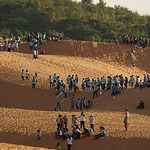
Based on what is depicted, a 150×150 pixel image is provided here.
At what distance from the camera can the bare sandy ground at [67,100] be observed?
3045 cm

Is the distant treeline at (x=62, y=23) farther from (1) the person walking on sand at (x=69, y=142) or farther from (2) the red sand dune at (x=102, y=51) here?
(1) the person walking on sand at (x=69, y=142)

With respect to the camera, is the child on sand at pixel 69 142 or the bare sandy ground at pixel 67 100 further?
the bare sandy ground at pixel 67 100

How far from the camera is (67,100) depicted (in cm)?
4222

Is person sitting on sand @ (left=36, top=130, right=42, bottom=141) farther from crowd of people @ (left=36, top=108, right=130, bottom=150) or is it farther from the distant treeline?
the distant treeline

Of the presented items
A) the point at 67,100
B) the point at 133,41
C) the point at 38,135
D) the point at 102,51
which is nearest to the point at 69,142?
the point at 38,135

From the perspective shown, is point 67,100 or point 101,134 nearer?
point 101,134

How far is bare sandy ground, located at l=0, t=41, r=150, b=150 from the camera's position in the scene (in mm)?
30447

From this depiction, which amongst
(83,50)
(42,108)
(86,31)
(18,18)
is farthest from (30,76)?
(18,18)

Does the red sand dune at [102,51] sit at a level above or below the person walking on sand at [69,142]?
above

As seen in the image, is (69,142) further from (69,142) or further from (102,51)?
(102,51)

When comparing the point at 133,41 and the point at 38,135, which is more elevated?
the point at 133,41

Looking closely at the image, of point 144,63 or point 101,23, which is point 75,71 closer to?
point 144,63

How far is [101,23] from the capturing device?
93.0 meters

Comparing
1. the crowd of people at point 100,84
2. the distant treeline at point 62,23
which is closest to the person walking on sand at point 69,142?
the crowd of people at point 100,84
